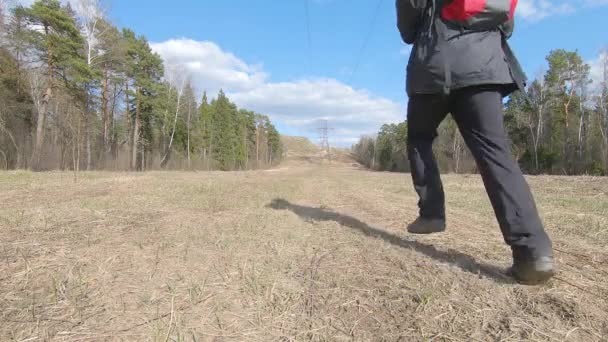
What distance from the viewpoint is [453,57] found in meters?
1.96

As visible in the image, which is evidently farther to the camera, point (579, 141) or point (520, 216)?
point (579, 141)

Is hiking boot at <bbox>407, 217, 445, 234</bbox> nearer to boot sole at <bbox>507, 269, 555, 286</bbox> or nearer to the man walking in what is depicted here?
the man walking

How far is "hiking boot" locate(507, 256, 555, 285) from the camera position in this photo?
1633 millimetres

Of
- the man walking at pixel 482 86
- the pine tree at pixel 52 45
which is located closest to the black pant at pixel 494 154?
the man walking at pixel 482 86

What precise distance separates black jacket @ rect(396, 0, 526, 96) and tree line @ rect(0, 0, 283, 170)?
2193 cm

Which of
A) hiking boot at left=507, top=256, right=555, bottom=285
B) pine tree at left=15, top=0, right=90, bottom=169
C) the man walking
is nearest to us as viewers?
hiking boot at left=507, top=256, right=555, bottom=285

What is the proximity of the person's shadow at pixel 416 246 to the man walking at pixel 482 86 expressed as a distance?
107 mm

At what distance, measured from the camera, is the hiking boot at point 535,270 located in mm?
1633

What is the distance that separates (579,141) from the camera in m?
32.4

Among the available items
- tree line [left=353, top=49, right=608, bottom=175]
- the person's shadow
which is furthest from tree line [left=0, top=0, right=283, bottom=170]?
tree line [left=353, top=49, right=608, bottom=175]

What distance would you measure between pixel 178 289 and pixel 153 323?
280mm

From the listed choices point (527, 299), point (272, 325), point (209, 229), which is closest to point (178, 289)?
point (272, 325)

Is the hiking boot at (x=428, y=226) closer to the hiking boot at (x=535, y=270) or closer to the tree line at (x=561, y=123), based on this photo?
the hiking boot at (x=535, y=270)

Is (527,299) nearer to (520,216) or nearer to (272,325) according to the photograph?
(520,216)
